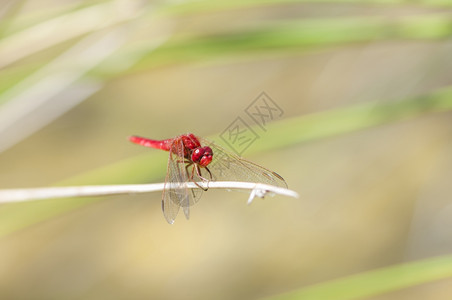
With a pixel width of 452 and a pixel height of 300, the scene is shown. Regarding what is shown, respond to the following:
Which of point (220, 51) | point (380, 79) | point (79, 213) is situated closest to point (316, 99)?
point (380, 79)

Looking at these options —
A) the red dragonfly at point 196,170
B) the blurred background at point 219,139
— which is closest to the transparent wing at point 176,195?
the red dragonfly at point 196,170

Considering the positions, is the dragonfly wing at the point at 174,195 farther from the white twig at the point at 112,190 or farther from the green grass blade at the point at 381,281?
the green grass blade at the point at 381,281

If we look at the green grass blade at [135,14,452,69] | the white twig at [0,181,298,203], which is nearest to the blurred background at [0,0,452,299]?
the green grass blade at [135,14,452,69]

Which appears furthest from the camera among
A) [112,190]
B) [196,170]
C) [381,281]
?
[196,170]

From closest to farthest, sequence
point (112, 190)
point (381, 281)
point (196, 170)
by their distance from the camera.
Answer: point (112, 190) → point (381, 281) → point (196, 170)

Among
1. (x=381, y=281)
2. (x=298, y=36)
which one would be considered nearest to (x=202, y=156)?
(x=298, y=36)

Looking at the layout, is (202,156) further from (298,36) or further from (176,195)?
(298,36)

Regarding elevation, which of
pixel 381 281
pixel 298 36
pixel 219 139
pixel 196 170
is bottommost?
pixel 381 281
